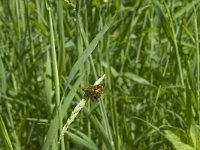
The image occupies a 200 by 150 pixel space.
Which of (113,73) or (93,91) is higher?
(93,91)

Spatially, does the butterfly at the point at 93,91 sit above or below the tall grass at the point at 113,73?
above

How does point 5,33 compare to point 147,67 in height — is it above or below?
above

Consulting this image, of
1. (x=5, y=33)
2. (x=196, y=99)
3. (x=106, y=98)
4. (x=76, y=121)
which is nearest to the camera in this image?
(x=196, y=99)

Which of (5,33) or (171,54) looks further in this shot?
(5,33)

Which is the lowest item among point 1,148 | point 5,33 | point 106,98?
point 1,148

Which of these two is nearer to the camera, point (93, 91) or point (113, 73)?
point (93, 91)

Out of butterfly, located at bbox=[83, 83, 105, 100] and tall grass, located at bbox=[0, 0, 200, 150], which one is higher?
butterfly, located at bbox=[83, 83, 105, 100]

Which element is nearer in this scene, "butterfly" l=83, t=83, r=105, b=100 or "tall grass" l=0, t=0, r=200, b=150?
"butterfly" l=83, t=83, r=105, b=100

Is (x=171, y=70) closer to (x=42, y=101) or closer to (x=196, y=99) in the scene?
(x=196, y=99)

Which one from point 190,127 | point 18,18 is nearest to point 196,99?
point 190,127

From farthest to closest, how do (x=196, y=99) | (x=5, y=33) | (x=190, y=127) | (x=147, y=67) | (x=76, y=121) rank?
(x=5, y=33), (x=147, y=67), (x=76, y=121), (x=196, y=99), (x=190, y=127)

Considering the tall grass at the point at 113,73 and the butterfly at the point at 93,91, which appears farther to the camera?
the tall grass at the point at 113,73
